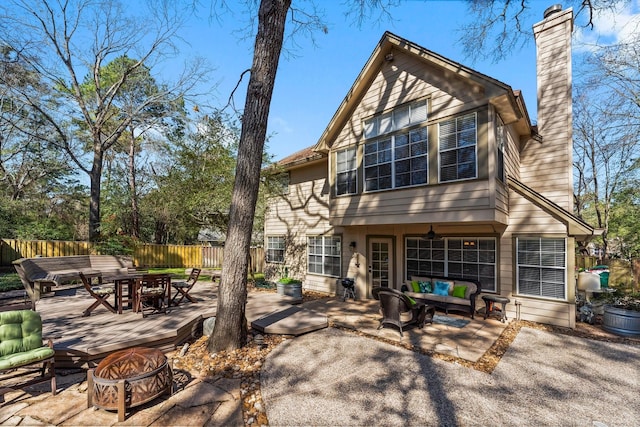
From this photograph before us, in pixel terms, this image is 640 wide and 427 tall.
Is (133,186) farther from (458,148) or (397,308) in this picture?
(458,148)

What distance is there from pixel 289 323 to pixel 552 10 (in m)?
11.3

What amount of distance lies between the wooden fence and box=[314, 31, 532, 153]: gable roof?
760 cm

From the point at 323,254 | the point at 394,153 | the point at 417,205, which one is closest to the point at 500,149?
the point at 417,205

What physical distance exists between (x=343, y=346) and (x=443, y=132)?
5.68m

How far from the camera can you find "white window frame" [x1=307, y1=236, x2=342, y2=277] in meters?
10.5

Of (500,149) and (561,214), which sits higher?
(500,149)

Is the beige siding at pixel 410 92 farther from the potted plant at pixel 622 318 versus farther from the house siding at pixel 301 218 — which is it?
the potted plant at pixel 622 318

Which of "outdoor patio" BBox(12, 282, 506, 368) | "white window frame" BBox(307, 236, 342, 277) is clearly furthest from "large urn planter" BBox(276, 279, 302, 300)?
"white window frame" BBox(307, 236, 342, 277)

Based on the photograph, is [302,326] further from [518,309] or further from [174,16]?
[174,16]

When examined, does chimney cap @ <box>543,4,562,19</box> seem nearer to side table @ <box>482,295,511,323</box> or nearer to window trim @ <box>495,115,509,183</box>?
window trim @ <box>495,115,509,183</box>

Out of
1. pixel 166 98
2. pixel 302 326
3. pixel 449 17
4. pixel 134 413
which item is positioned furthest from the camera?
pixel 166 98

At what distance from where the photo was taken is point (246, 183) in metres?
4.89

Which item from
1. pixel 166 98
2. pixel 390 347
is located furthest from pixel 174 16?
pixel 390 347

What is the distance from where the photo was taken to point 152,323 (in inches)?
213
